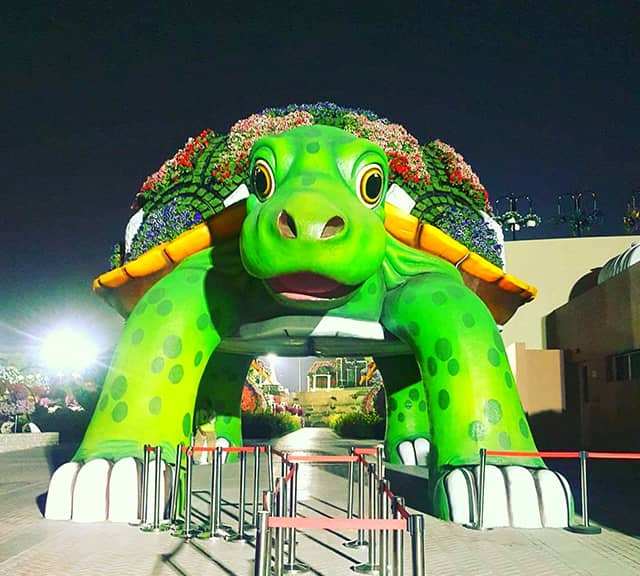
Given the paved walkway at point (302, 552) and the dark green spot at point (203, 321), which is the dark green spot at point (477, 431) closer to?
the paved walkway at point (302, 552)

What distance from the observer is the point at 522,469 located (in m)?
5.59

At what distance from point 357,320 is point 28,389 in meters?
17.6

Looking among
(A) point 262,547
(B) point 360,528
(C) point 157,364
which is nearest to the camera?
(A) point 262,547

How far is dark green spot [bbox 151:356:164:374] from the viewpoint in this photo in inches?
246

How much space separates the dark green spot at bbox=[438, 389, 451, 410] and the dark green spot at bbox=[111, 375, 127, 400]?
108 inches

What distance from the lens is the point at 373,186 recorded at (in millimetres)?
6391

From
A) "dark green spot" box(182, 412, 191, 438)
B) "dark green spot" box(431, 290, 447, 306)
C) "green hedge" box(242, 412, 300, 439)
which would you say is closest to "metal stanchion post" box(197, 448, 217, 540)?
"dark green spot" box(182, 412, 191, 438)

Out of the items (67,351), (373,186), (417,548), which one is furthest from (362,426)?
(417,548)

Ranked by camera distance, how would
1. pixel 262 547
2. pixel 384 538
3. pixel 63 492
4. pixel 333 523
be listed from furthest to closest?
1. pixel 63 492
2. pixel 384 538
3. pixel 333 523
4. pixel 262 547

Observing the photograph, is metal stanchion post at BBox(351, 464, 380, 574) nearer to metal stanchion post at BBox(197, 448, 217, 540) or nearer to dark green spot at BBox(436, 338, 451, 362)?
metal stanchion post at BBox(197, 448, 217, 540)

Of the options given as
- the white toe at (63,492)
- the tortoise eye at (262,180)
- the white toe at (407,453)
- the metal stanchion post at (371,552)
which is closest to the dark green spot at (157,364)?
the white toe at (63,492)

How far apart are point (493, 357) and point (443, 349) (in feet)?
1.45

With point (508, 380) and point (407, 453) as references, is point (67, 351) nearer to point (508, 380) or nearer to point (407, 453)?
point (407, 453)

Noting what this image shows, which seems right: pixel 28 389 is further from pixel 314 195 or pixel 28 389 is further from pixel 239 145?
pixel 314 195
